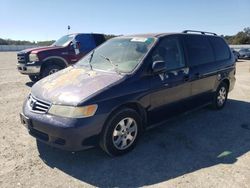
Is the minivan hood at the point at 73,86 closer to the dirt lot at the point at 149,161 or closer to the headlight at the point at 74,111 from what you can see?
the headlight at the point at 74,111

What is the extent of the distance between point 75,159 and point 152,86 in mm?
1601

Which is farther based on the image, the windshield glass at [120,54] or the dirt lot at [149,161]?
the windshield glass at [120,54]

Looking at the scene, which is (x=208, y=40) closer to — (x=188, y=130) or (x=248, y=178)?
(x=188, y=130)

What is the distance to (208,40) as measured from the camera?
6.37 m

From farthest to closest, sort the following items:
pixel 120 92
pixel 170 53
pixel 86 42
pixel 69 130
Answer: pixel 86 42
pixel 170 53
pixel 120 92
pixel 69 130

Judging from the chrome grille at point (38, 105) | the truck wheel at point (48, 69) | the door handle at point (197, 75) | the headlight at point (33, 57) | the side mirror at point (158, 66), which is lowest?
the truck wheel at point (48, 69)

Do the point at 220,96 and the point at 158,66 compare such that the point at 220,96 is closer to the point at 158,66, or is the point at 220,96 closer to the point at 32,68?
the point at 158,66

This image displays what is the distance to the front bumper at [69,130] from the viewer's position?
11.9ft

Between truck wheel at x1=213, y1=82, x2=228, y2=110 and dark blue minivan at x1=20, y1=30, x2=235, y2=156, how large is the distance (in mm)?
614

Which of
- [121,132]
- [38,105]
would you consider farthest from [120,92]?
[38,105]

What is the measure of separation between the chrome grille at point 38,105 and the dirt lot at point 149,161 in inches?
27.6

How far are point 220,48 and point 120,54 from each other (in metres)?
2.95

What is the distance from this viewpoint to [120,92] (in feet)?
13.2

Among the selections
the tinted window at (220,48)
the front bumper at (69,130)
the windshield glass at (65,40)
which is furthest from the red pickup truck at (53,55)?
the front bumper at (69,130)
